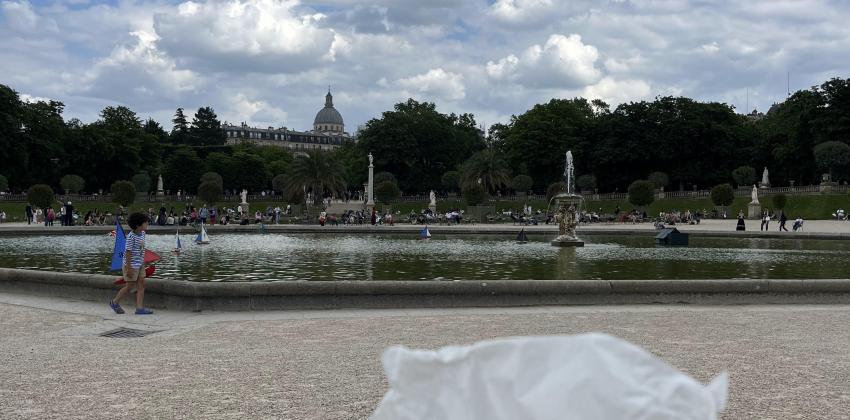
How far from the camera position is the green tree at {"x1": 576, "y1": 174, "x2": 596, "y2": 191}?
82688 mm

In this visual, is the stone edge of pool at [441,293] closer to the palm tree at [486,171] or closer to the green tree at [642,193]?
the green tree at [642,193]

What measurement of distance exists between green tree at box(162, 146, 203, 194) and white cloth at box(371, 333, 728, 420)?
345 ft

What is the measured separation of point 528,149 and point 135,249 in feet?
262

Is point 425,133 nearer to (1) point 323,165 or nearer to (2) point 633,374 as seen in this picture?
(1) point 323,165

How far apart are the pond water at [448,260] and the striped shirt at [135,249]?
4.90 m

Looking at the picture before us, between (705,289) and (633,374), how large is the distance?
11.8 m

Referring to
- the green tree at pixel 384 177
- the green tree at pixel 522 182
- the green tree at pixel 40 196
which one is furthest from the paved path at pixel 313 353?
the green tree at pixel 384 177

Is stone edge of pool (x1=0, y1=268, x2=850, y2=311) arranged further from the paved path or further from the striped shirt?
the striped shirt

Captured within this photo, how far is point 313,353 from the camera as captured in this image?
26.4 feet

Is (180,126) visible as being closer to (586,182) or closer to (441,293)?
(586,182)

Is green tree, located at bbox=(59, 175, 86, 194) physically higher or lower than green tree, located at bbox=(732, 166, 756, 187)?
lower

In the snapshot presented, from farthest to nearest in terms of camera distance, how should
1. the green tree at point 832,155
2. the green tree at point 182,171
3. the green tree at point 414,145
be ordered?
the green tree at point 182,171 < the green tree at point 414,145 < the green tree at point 832,155

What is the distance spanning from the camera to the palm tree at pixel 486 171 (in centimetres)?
8281

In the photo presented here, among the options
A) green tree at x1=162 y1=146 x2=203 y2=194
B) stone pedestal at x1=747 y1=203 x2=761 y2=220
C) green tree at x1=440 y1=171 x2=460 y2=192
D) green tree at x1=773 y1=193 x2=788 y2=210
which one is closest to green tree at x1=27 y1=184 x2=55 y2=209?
green tree at x1=162 y1=146 x2=203 y2=194
